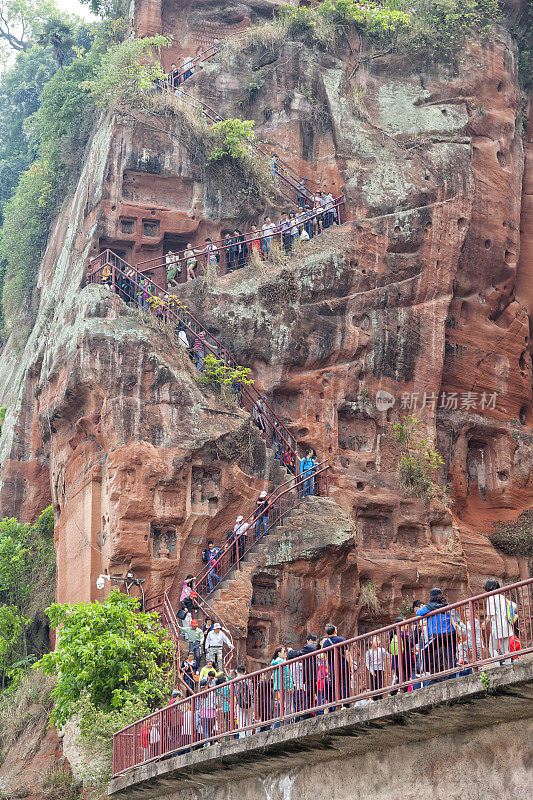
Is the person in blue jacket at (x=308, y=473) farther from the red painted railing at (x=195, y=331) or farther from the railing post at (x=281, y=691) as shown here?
the railing post at (x=281, y=691)

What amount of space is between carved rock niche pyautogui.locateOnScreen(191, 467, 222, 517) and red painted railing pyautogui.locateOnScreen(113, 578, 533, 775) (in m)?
8.40

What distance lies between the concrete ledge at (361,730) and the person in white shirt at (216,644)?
3871mm

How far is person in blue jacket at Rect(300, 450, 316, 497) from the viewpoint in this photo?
28.8m

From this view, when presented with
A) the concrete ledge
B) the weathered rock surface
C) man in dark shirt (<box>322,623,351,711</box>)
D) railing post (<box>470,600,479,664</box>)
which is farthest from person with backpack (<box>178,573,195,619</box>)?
railing post (<box>470,600,479,664</box>)

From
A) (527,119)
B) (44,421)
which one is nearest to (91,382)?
(44,421)

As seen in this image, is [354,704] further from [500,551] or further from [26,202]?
[26,202]

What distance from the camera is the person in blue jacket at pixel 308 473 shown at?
28812mm

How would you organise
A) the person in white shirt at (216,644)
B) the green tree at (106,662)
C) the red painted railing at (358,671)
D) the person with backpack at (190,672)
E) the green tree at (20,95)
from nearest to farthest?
the red painted railing at (358,671) → the green tree at (106,662) → the person with backpack at (190,672) → the person in white shirt at (216,644) → the green tree at (20,95)

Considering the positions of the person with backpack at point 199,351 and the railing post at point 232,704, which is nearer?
the railing post at point 232,704

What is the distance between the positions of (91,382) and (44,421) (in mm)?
3215

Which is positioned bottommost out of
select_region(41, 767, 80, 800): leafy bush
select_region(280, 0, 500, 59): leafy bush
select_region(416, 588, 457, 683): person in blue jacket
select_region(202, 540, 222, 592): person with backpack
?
select_region(41, 767, 80, 800): leafy bush

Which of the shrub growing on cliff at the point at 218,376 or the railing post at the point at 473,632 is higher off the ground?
the shrub growing on cliff at the point at 218,376

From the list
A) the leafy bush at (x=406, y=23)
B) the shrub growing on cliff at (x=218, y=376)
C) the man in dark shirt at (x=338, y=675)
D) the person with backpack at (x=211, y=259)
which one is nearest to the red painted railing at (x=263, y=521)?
the shrub growing on cliff at (x=218, y=376)

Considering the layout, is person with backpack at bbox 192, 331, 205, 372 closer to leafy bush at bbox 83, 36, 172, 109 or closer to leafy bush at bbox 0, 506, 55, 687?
leafy bush at bbox 0, 506, 55, 687
